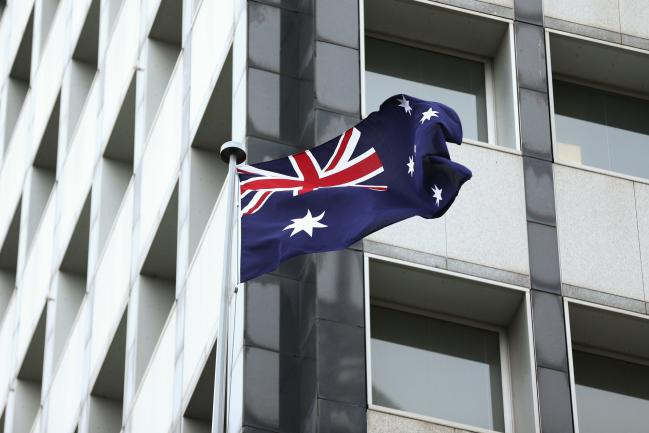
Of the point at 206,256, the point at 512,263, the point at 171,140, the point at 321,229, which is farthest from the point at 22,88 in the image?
the point at 321,229

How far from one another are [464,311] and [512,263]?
0.99 meters

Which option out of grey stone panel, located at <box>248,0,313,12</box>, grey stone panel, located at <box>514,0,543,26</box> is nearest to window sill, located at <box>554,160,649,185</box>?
grey stone panel, located at <box>514,0,543,26</box>

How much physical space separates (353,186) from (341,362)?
129 inches

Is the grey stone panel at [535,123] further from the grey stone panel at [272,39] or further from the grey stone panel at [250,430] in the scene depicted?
the grey stone panel at [250,430]

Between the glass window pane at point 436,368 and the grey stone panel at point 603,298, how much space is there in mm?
1259

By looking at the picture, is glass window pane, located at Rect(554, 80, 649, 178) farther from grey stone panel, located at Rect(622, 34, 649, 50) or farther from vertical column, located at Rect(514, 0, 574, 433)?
vertical column, located at Rect(514, 0, 574, 433)

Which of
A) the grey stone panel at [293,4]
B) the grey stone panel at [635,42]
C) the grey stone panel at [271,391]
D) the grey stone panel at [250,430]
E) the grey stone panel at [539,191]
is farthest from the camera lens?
the grey stone panel at [635,42]

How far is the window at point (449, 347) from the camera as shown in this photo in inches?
977

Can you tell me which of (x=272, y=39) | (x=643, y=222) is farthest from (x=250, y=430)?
(x=643, y=222)

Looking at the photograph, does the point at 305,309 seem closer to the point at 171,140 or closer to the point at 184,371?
the point at 184,371

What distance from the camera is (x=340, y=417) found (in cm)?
2309

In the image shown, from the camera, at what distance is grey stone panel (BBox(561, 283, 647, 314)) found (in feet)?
83.8

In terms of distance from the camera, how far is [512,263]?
25.5m

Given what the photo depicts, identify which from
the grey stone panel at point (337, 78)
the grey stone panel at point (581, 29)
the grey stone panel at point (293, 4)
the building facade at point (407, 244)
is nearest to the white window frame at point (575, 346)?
the building facade at point (407, 244)
